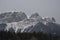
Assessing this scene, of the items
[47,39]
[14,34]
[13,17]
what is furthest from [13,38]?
[13,17]

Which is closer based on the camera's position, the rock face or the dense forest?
the dense forest

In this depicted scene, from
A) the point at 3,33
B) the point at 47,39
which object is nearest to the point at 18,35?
the point at 3,33

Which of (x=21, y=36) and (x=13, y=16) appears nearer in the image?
(x=21, y=36)

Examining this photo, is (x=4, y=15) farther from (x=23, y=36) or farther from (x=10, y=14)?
(x=23, y=36)

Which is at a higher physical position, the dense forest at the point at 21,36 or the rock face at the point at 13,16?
the rock face at the point at 13,16

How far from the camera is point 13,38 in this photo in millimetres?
7809

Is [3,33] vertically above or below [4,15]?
below

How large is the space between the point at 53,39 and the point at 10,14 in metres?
26.6

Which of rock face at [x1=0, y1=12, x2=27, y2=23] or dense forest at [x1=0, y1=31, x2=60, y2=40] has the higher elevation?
rock face at [x1=0, y1=12, x2=27, y2=23]

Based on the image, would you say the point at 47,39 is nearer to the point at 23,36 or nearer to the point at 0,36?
the point at 23,36

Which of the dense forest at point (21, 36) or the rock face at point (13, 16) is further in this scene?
the rock face at point (13, 16)

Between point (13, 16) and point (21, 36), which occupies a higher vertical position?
point (13, 16)

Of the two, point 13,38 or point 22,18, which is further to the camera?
point 22,18

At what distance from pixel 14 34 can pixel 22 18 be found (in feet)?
83.8
